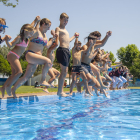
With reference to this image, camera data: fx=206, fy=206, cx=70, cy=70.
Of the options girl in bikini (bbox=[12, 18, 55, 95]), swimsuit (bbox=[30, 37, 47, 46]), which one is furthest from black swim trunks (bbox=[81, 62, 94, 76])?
swimsuit (bbox=[30, 37, 47, 46])

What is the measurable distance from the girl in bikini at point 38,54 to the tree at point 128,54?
181 ft

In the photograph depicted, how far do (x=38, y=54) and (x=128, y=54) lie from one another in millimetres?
56691

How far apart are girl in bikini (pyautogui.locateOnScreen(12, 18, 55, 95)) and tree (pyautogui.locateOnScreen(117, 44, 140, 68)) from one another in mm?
55198

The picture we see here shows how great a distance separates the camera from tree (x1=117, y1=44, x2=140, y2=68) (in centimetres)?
5856

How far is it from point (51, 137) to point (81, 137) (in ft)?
1.21

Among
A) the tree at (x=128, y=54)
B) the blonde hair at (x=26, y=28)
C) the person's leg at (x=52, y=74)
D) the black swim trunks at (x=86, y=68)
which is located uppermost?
the tree at (x=128, y=54)

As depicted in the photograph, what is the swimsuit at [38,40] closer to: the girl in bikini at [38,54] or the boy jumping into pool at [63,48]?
the girl in bikini at [38,54]

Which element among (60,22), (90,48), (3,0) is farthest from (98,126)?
(3,0)

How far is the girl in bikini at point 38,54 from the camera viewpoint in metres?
5.47

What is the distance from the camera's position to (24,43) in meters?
5.62

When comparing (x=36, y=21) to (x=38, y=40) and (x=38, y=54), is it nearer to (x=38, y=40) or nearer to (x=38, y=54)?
(x=38, y=40)

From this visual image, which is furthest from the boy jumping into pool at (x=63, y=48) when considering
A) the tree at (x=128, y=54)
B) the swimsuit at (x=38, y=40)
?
the tree at (x=128, y=54)

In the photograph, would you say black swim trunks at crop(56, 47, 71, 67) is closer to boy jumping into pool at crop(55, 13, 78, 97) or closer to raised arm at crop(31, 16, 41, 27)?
boy jumping into pool at crop(55, 13, 78, 97)

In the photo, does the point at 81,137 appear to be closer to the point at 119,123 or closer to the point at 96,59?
the point at 119,123
